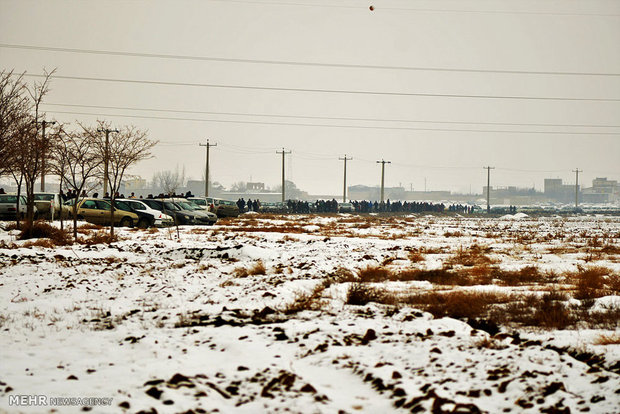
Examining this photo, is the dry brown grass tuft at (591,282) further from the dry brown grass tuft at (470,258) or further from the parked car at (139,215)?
the parked car at (139,215)

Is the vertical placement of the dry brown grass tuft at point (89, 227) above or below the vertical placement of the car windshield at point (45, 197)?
below

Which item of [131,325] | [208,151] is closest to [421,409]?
[131,325]

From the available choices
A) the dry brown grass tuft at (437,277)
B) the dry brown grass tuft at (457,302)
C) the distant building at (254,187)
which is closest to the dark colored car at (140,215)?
the dry brown grass tuft at (437,277)

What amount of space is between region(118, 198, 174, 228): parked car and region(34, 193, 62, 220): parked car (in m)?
4.33

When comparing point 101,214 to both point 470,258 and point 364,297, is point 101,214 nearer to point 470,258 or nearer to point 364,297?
point 470,258

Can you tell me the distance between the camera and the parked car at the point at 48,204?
29.8 meters

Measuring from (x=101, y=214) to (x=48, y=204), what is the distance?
17.3 feet

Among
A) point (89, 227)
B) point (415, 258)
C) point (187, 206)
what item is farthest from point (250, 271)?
→ point (187, 206)

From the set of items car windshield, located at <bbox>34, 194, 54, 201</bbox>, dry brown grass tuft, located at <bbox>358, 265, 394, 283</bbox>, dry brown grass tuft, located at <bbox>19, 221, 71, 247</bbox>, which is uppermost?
car windshield, located at <bbox>34, 194, 54, 201</bbox>

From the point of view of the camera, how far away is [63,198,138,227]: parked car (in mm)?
27734

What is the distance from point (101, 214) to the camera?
91.6 ft

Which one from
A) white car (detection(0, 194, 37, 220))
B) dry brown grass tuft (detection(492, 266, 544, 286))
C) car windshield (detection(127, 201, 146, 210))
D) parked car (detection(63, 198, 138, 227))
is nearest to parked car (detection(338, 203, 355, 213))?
car windshield (detection(127, 201, 146, 210))

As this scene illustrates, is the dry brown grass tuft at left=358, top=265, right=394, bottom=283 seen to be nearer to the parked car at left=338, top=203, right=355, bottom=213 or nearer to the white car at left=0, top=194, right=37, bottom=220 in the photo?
the white car at left=0, top=194, right=37, bottom=220

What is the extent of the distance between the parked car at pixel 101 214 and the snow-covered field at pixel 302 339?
561 inches
